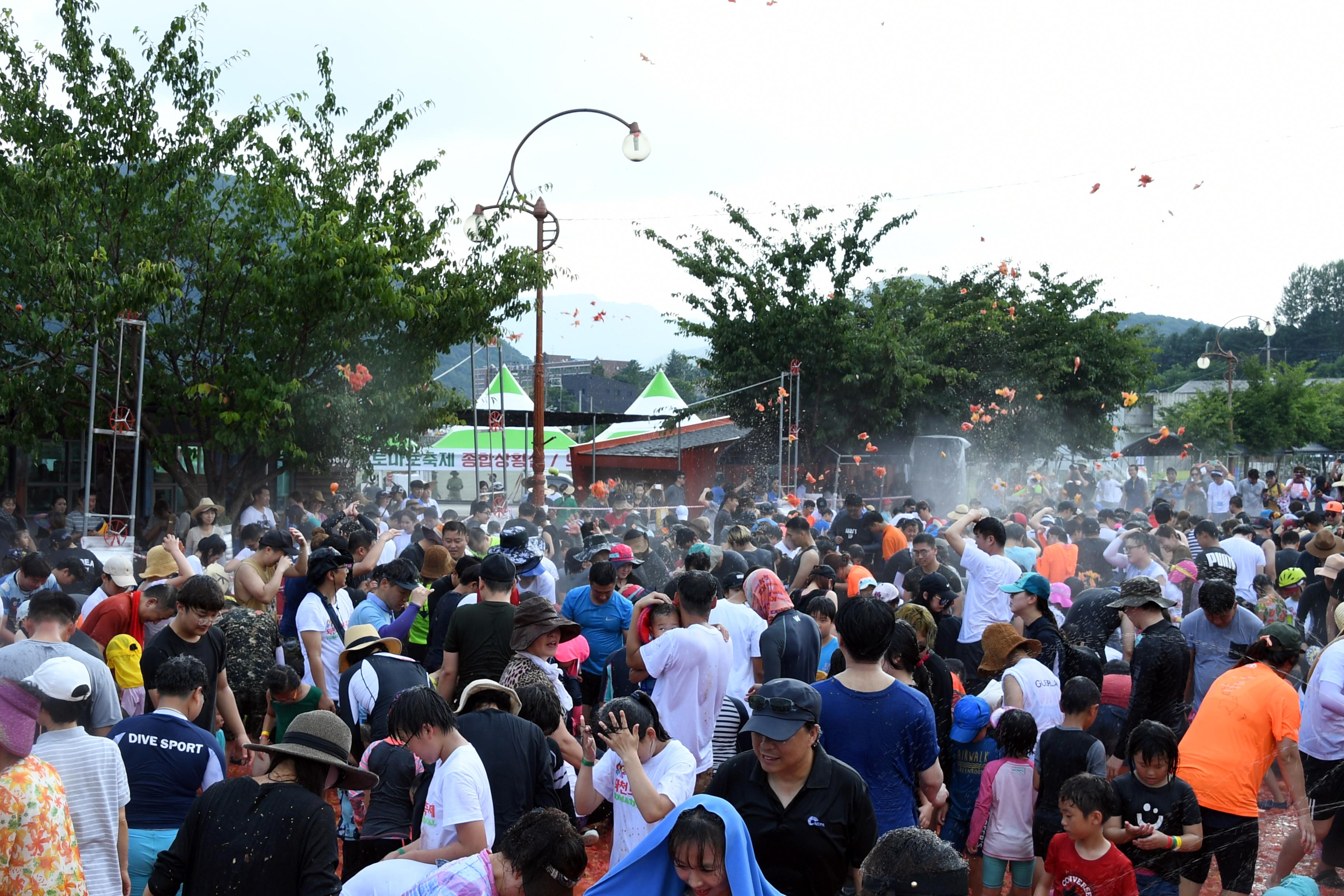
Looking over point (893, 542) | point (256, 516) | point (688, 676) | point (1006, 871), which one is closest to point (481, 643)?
point (688, 676)

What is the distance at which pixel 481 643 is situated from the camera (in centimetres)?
555

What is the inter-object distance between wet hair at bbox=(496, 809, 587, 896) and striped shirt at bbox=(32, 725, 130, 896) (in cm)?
171

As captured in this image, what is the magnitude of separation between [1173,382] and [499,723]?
103m

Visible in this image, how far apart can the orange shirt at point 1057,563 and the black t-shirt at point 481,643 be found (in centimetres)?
616

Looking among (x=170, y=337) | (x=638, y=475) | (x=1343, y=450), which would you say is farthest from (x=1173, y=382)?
(x=170, y=337)

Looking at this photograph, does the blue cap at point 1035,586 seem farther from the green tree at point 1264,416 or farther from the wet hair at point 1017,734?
the green tree at point 1264,416

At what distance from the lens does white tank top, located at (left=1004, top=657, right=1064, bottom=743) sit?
543 centimetres

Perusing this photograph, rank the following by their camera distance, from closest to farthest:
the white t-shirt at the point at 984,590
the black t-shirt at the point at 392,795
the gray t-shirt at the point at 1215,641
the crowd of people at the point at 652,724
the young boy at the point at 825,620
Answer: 1. the crowd of people at the point at 652,724
2. the black t-shirt at the point at 392,795
3. the gray t-shirt at the point at 1215,641
4. the young boy at the point at 825,620
5. the white t-shirt at the point at 984,590

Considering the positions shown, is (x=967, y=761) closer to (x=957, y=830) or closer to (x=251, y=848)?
(x=957, y=830)

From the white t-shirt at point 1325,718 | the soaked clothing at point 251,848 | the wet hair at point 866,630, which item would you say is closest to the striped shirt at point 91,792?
the soaked clothing at point 251,848

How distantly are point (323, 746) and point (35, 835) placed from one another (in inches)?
36.8

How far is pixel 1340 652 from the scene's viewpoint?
543 cm

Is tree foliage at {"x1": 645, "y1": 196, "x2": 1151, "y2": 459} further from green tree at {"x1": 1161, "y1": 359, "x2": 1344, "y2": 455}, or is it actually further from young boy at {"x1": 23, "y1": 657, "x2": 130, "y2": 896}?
young boy at {"x1": 23, "y1": 657, "x2": 130, "y2": 896}

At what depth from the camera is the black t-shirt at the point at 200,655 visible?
5.31 metres
